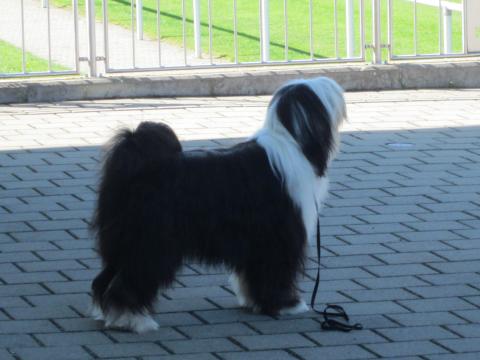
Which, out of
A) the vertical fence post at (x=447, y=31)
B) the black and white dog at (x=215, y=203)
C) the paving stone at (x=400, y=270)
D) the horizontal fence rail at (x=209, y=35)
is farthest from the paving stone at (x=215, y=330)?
the vertical fence post at (x=447, y=31)

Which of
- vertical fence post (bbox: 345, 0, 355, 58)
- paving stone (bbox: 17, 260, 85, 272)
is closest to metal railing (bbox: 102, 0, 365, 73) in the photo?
vertical fence post (bbox: 345, 0, 355, 58)

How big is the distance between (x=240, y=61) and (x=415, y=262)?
6137mm

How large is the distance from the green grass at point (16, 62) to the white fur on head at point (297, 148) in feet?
21.3

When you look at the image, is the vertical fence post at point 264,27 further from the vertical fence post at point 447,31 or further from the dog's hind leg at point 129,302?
the dog's hind leg at point 129,302

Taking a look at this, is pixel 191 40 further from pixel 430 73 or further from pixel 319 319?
pixel 319 319

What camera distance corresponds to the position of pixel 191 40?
45.2 feet

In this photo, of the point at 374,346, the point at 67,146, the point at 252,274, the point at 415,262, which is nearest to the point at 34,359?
the point at 252,274

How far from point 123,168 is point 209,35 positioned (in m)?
6.92

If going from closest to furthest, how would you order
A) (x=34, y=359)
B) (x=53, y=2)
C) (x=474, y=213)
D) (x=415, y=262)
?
(x=34, y=359), (x=415, y=262), (x=474, y=213), (x=53, y=2)

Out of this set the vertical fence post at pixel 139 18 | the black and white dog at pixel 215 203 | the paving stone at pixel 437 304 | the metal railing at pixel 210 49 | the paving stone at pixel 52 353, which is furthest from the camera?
the vertical fence post at pixel 139 18

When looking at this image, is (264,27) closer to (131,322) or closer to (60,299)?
(60,299)

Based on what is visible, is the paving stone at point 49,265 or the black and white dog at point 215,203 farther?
the paving stone at point 49,265

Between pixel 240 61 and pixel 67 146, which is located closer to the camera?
pixel 67 146

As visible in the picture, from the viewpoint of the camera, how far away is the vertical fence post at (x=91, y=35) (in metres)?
11.0
